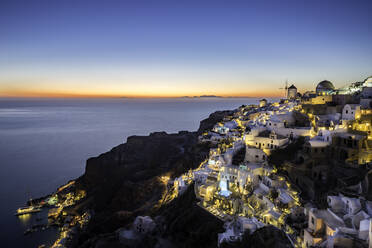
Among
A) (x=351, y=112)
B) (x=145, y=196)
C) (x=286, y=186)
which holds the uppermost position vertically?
(x=351, y=112)

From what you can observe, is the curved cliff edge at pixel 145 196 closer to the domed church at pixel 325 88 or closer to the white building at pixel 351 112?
the white building at pixel 351 112

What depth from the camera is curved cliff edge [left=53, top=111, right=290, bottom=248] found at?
86.8 ft

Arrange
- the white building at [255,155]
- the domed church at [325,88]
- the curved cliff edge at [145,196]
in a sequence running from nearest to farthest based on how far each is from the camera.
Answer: the curved cliff edge at [145,196] < the white building at [255,155] < the domed church at [325,88]

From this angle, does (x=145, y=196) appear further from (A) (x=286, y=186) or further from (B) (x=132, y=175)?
(A) (x=286, y=186)

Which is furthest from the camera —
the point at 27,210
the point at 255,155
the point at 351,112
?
the point at 27,210

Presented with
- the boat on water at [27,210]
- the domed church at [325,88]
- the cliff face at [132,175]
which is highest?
the domed church at [325,88]

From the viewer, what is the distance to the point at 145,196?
4481 centimetres

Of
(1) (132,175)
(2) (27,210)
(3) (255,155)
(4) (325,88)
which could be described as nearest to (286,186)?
(3) (255,155)

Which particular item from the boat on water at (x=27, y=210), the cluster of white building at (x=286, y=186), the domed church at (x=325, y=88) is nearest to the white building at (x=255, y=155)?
the cluster of white building at (x=286, y=186)

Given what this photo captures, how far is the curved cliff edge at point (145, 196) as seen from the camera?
1041 inches

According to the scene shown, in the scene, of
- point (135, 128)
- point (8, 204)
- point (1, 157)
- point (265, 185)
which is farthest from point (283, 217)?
point (135, 128)

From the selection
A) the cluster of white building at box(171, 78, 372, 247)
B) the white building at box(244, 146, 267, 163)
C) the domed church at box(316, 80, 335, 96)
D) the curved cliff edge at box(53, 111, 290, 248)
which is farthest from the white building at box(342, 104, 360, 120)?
the curved cliff edge at box(53, 111, 290, 248)

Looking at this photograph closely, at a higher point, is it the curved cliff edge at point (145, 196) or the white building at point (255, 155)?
the white building at point (255, 155)

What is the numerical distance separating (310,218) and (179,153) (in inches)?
1802
